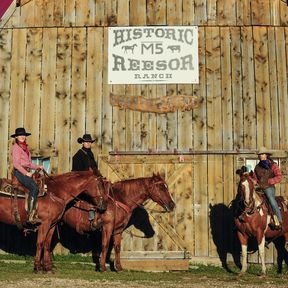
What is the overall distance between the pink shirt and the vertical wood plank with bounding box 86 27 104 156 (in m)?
2.92

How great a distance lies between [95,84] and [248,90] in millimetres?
4393

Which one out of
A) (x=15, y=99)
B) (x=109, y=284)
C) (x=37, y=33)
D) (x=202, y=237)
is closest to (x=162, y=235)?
(x=202, y=237)

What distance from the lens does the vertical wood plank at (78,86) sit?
48.7 feet

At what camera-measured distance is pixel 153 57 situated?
15.0 meters

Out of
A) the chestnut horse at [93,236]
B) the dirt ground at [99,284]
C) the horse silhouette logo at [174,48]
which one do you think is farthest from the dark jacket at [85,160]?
the horse silhouette logo at [174,48]

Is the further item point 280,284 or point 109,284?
point 280,284

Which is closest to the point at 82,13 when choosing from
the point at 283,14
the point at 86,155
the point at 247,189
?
the point at 86,155

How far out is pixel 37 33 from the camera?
1527cm

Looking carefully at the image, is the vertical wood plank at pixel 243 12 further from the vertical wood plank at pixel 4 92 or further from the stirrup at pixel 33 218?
the stirrup at pixel 33 218

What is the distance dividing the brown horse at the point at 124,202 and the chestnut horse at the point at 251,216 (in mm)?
1698

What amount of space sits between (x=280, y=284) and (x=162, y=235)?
4090mm

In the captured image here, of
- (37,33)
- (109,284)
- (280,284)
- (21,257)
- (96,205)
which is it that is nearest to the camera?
(109,284)

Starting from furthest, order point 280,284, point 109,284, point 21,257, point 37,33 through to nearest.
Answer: point 37,33, point 21,257, point 280,284, point 109,284

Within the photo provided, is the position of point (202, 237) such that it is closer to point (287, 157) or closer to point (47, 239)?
point (287, 157)
